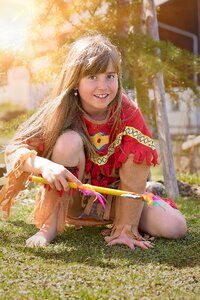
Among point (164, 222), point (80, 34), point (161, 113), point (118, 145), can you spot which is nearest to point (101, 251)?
point (164, 222)

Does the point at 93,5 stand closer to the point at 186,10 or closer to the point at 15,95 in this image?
the point at 15,95

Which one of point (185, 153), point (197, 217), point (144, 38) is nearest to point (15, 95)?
point (185, 153)

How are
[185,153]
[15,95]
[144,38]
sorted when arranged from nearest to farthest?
[144,38] < [185,153] < [15,95]

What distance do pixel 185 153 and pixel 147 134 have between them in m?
4.49

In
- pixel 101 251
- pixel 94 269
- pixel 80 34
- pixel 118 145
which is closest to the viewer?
pixel 94 269

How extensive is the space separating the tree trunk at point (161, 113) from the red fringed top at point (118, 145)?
1612mm

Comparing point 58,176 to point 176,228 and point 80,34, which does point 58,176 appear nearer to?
point 176,228

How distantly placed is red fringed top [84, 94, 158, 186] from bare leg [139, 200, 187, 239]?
0.23 meters

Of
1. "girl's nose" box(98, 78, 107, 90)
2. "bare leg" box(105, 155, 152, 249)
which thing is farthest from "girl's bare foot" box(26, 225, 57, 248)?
"girl's nose" box(98, 78, 107, 90)

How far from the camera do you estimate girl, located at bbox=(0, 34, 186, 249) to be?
2.56 metres

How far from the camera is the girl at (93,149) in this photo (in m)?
2.56

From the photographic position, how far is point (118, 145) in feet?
8.71

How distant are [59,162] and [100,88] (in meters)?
0.39

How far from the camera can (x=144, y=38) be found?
4262mm
